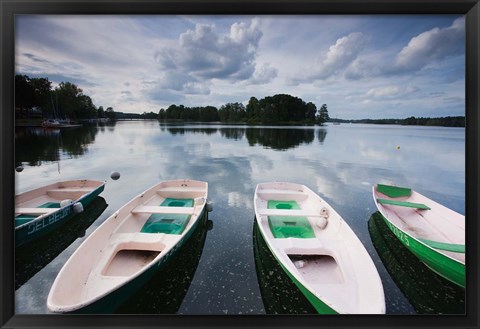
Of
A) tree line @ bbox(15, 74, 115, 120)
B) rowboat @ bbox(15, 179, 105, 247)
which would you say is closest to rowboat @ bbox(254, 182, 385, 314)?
rowboat @ bbox(15, 179, 105, 247)

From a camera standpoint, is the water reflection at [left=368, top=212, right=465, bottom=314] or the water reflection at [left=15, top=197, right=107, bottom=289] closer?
the water reflection at [left=368, top=212, right=465, bottom=314]

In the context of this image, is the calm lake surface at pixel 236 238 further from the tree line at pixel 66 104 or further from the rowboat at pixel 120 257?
the tree line at pixel 66 104

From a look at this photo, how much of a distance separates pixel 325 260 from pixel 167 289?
5.72ft

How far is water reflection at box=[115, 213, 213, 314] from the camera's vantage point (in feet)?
7.59

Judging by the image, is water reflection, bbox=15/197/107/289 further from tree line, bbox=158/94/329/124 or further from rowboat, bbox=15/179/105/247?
tree line, bbox=158/94/329/124

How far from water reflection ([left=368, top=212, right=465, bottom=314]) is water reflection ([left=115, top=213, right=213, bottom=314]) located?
7.60ft

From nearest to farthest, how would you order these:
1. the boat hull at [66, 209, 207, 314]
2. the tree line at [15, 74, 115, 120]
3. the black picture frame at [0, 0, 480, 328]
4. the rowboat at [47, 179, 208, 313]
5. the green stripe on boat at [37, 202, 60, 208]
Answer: the black picture frame at [0, 0, 480, 328]
the boat hull at [66, 209, 207, 314]
the rowboat at [47, 179, 208, 313]
the green stripe on boat at [37, 202, 60, 208]
the tree line at [15, 74, 115, 120]

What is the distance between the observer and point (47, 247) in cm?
335

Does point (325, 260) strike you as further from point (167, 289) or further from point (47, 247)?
point (47, 247)

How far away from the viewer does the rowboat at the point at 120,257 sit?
1.91 meters

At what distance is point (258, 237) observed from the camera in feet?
11.8

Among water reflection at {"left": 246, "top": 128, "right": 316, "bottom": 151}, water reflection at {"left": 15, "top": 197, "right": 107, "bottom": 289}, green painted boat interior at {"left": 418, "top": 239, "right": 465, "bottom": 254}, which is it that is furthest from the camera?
water reflection at {"left": 246, "top": 128, "right": 316, "bottom": 151}

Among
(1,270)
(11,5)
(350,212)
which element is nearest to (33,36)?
(11,5)

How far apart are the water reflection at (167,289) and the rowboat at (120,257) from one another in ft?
0.69
